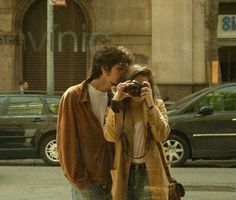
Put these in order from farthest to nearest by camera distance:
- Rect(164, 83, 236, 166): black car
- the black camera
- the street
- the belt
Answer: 1. Rect(164, 83, 236, 166): black car
2. the street
3. the belt
4. the black camera

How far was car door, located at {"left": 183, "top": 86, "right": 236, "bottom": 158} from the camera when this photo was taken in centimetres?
1343

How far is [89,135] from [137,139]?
0.30m

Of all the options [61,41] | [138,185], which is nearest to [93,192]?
[138,185]

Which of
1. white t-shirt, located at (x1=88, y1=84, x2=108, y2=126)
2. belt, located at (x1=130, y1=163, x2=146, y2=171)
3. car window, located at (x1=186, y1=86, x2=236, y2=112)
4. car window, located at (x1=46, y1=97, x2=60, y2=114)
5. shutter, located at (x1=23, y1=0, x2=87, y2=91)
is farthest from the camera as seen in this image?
shutter, located at (x1=23, y1=0, x2=87, y2=91)

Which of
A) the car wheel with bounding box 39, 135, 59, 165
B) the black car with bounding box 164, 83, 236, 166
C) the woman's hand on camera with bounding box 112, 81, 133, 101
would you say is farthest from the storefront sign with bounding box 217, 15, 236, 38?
the woman's hand on camera with bounding box 112, 81, 133, 101

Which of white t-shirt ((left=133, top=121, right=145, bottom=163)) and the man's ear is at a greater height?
the man's ear

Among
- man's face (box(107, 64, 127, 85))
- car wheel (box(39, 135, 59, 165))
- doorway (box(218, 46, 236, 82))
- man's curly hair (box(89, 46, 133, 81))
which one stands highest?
doorway (box(218, 46, 236, 82))

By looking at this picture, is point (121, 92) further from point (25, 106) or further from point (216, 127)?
point (25, 106)

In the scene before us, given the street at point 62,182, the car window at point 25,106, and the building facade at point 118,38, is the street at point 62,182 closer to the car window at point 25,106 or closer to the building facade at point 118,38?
the car window at point 25,106

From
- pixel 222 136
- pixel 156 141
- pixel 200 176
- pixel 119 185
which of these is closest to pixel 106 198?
pixel 119 185

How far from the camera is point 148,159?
4336mm

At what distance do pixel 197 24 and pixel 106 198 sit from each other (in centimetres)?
1867

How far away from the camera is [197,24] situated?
22734mm

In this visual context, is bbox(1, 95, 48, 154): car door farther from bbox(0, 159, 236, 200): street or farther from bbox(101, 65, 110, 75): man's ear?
bbox(101, 65, 110, 75): man's ear
